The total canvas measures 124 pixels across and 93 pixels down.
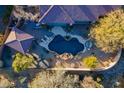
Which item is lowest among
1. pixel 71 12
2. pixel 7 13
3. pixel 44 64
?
pixel 44 64

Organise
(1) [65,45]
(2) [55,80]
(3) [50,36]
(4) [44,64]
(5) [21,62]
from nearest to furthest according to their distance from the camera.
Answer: (2) [55,80] → (5) [21,62] → (4) [44,64] → (1) [65,45] → (3) [50,36]

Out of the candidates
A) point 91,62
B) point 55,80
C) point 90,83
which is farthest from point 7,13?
point 90,83

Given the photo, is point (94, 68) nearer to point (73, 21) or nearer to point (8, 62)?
point (73, 21)

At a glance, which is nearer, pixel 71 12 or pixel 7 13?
pixel 71 12

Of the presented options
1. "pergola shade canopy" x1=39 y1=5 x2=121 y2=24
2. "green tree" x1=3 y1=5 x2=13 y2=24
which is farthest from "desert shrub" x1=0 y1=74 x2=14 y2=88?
"pergola shade canopy" x1=39 y1=5 x2=121 y2=24

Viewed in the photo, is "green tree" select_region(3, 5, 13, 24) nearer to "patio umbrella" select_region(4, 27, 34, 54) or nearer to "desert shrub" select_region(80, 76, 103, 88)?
"patio umbrella" select_region(4, 27, 34, 54)

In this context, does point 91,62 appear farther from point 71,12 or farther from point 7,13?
point 7,13
